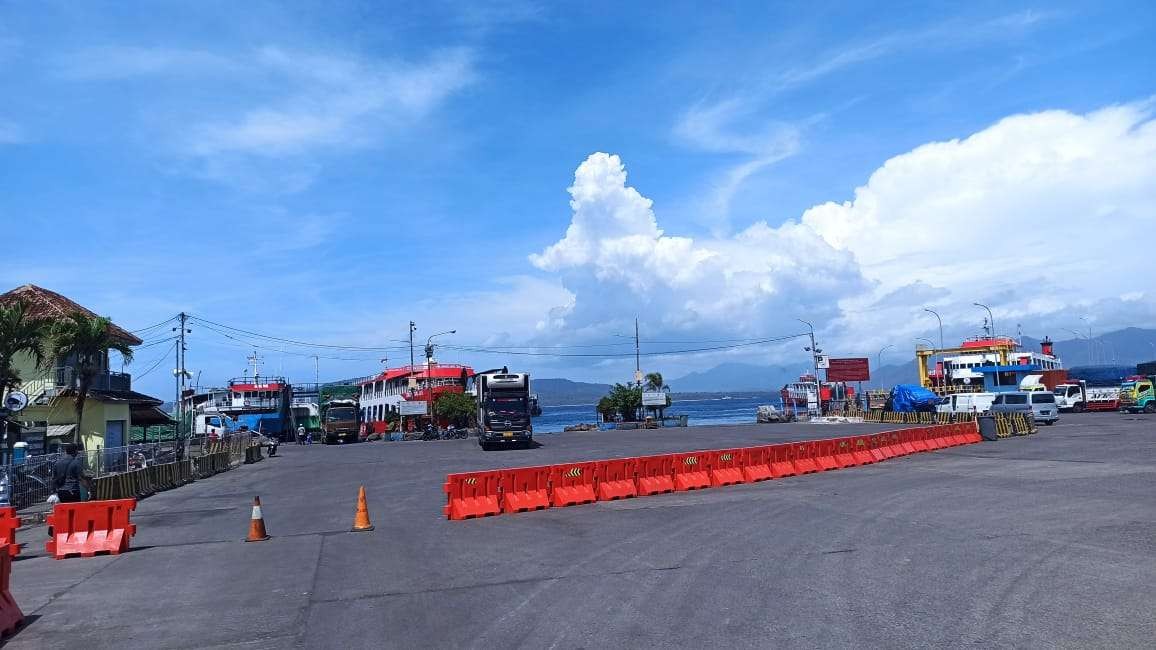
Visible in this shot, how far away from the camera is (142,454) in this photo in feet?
96.0

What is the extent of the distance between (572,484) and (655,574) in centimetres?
800

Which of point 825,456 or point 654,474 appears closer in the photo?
point 654,474

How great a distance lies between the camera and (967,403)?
5362cm

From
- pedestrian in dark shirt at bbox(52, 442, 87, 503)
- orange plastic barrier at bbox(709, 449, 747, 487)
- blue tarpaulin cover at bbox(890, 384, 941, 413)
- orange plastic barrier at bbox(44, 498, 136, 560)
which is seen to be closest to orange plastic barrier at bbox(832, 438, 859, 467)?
orange plastic barrier at bbox(709, 449, 747, 487)

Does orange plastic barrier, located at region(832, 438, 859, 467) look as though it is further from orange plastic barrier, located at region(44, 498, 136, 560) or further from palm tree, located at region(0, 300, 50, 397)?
palm tree, located at region(0, 300, 50, 397)

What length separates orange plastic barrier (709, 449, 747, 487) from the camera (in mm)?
20594

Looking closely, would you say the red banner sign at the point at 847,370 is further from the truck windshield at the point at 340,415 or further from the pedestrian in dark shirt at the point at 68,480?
the pedestrian in dark shirt at the point at 68,480

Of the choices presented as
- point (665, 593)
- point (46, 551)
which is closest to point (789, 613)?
point (665, 593)

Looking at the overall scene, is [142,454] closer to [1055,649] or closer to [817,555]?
[817,555]

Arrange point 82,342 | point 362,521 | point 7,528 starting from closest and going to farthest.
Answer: point 7,528 → point 362,521 → point 82,342

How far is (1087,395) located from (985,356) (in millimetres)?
15215

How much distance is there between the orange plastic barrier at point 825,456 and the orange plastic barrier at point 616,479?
23.6 feet

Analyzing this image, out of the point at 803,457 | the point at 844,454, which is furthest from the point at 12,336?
A: the point at 844,454

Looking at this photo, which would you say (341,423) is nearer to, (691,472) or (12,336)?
(12,336)
